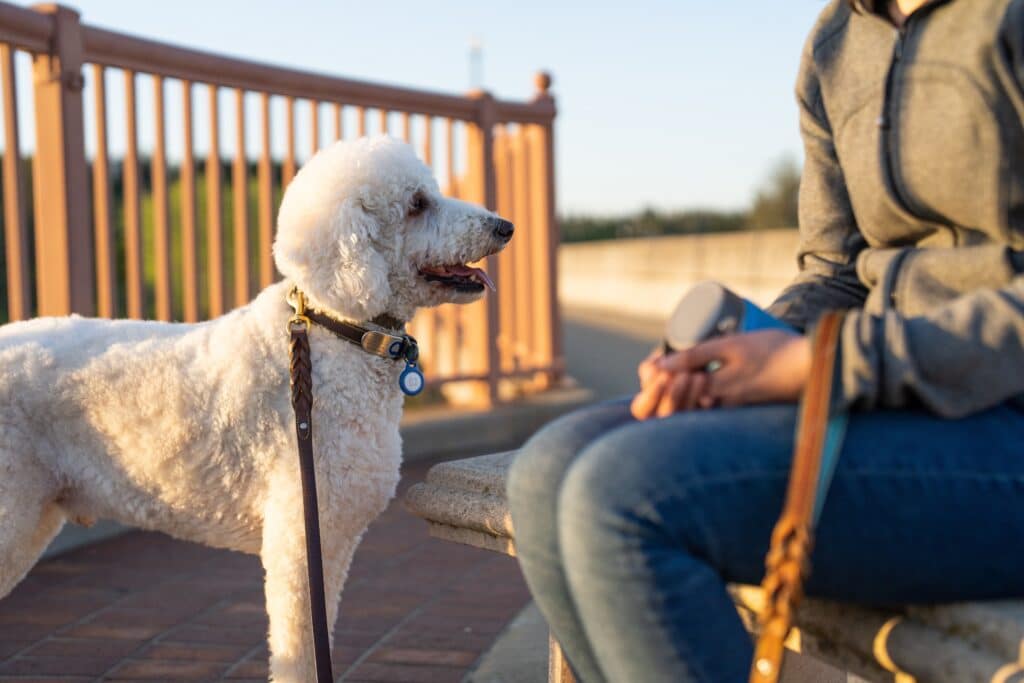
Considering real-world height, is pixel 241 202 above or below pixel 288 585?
above

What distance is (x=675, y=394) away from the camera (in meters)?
1.54

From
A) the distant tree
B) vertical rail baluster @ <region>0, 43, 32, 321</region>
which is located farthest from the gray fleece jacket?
the distant tree

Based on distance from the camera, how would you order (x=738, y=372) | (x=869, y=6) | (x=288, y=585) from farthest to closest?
1. (x=288, y=585)
2. (x=869, y=6)
3. (x=738, y=372)

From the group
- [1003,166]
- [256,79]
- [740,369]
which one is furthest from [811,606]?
[256,79]

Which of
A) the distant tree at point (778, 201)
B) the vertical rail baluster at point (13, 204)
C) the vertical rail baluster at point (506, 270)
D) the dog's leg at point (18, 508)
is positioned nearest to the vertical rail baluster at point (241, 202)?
the vertical rail baluster at point (13, 204)

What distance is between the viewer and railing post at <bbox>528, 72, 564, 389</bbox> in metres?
6.95

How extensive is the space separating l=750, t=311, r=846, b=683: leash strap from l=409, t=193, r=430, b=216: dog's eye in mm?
1422

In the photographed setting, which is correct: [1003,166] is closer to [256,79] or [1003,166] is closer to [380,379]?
[380,379]

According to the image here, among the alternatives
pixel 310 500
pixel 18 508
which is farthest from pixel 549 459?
pixel 18 508

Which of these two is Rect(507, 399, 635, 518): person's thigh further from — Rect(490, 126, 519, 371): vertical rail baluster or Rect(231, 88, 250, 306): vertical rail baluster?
Rect(490, 126, 519, 371): vertical rail baluster

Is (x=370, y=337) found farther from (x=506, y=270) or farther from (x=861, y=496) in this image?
(x=506, y=270)

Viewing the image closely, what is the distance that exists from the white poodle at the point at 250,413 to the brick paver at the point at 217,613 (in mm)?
620

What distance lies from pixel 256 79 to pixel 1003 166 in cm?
413

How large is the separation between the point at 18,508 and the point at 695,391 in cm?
173
